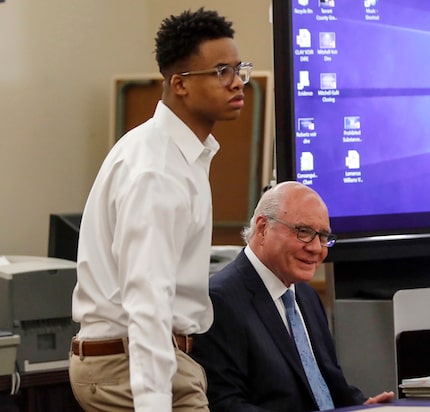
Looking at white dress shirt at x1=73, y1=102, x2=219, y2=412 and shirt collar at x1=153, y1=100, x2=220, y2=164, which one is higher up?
shirt collar at x1=153, y1=100, x2=220, y2=164

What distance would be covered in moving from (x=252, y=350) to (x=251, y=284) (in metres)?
0.18

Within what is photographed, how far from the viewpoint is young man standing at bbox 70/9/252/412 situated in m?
1.91

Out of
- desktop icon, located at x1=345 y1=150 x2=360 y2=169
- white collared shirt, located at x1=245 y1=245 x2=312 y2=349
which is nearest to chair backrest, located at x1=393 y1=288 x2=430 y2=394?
desktop icon, located at x1=345 y1=150 x2=360 y2=169

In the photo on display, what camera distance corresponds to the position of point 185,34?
7.09ft

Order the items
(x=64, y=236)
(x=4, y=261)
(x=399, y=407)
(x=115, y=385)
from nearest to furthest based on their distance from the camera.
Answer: (x=115, y=385) < (x=399, y=407) < (x=4, y=261) < (x=64, y=236)

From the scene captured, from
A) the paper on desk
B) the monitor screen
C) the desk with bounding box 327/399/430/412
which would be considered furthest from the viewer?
the paper on desk

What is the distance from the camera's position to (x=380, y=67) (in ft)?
10.2

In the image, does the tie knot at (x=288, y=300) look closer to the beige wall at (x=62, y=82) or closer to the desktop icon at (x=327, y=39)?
the desktop icon at (x=327, y=39)

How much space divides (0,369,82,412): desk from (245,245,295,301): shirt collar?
97cm

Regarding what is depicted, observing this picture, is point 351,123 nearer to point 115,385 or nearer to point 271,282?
point 271,282

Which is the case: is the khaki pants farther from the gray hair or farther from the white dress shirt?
the gray hair

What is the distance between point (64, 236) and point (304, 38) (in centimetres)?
141

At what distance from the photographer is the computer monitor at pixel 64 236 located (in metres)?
3.88

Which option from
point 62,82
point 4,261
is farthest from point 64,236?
point 62,82
